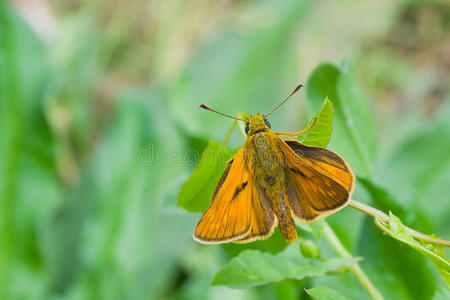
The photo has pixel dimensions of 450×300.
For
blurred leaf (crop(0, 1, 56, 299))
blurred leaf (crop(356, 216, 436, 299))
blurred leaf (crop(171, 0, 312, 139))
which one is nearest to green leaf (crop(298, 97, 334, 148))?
blurred leaf (crop(356, 216, 436, 299))

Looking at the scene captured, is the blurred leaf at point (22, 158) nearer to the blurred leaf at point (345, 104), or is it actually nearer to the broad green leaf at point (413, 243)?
the blurred leaf at point (345, 104)

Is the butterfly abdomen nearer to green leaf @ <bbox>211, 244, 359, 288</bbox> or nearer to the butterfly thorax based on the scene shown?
the butterfly thorax

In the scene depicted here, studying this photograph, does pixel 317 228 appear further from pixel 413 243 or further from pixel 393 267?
pixel 393 267

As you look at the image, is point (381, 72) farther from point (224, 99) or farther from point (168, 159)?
point (168, 159)

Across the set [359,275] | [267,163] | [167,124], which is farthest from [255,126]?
[167,124]

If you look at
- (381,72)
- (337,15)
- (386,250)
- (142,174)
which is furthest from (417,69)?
(386,250)

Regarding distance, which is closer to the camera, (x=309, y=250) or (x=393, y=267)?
(x=309, y=250)
